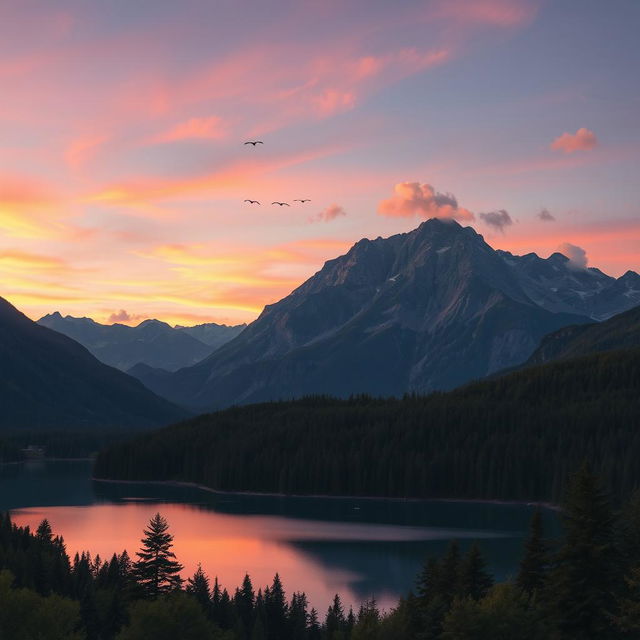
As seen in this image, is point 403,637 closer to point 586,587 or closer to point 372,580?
point 586,587

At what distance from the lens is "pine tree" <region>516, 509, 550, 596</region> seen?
73062 mm

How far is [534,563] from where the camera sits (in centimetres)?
7375

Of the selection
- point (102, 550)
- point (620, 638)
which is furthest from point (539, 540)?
point (102, 550)

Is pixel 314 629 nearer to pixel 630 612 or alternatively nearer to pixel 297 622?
pixel 297 622

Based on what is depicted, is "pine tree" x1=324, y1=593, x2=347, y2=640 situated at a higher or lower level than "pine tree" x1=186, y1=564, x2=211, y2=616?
lower

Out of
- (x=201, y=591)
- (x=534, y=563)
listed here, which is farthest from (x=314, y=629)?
(x=534, y=563)

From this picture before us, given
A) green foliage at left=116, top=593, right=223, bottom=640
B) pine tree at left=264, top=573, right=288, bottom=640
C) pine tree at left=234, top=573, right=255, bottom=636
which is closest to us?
green foliage at left=116, top=593, right=223, bottom=640

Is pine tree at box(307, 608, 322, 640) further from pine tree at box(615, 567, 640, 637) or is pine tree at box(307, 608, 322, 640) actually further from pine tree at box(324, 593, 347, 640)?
pine tree at box(615, 567, 640, 637)

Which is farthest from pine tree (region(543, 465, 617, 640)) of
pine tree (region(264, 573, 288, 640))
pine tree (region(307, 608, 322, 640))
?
pine tree (region(264, 573, 288, 640))

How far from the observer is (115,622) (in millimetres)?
102688

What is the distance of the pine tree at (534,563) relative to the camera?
240ft

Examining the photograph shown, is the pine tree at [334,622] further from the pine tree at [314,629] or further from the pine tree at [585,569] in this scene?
the pine tree at [585,569]

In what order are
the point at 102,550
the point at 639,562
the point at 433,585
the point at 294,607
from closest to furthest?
the point at 639,562, the point at 433,585, the point at 294,607, the point at 102,550

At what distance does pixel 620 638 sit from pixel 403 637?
15418mm
